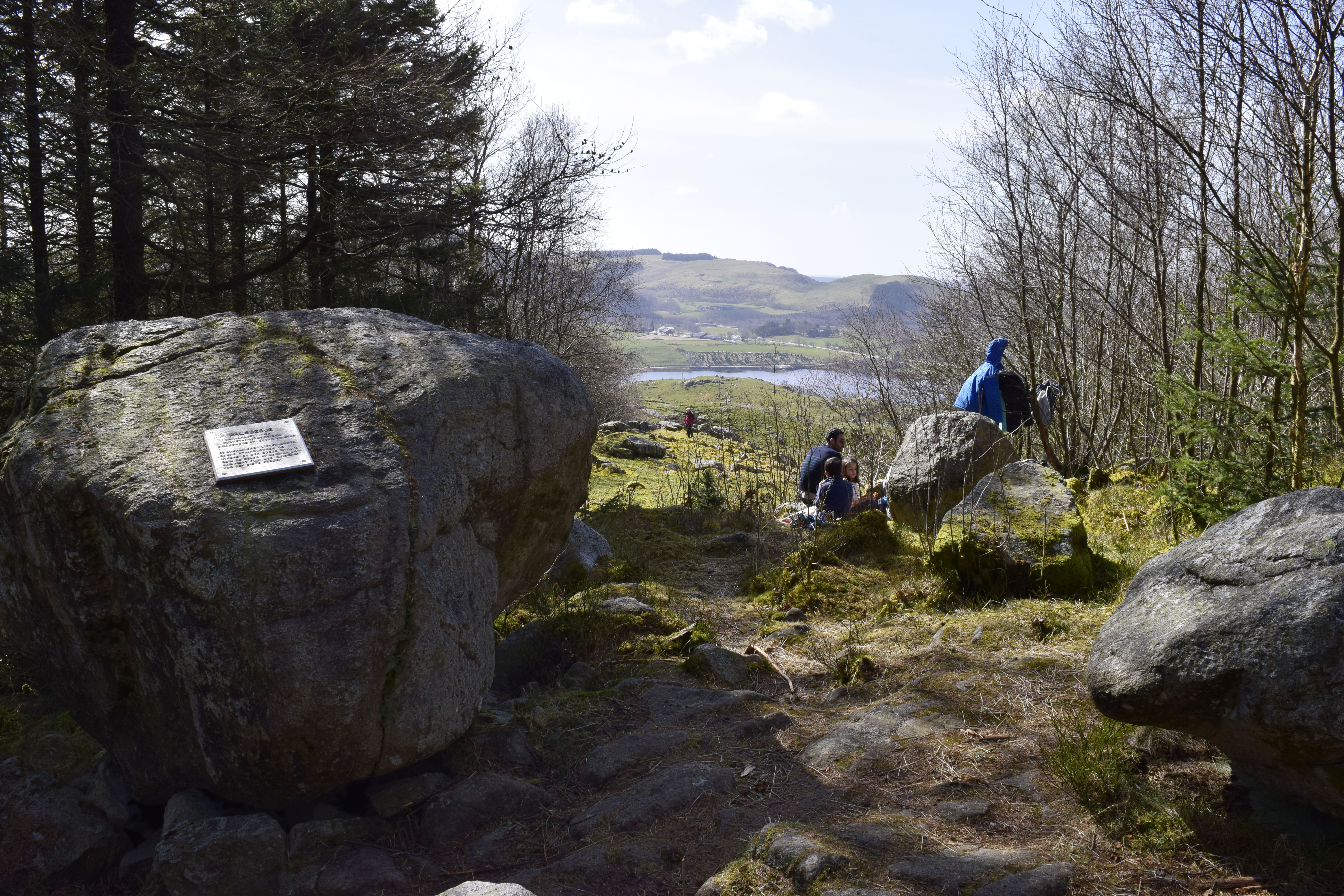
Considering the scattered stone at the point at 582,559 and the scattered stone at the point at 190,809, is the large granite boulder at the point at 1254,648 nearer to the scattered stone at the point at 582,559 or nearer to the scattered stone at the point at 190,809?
the scattered stone at the point at 190,809

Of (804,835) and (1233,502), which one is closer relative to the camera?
(804,835)

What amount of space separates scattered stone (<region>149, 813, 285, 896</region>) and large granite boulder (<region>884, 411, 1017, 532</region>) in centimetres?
604

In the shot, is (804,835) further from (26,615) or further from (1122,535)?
(1122,535)

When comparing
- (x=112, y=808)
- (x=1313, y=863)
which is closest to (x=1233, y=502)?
(x=1313, y=863)

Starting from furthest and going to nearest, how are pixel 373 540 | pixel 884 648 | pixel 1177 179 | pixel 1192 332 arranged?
1. pixel 1177 179
2. pixel 1192 332
3. pixel 884 648
4. pixel 373 540

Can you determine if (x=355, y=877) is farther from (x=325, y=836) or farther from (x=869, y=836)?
(x=869, y=836)

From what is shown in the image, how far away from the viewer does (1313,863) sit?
2.69 m

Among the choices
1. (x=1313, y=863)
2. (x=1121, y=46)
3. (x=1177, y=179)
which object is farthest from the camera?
(x=1177, y=179)

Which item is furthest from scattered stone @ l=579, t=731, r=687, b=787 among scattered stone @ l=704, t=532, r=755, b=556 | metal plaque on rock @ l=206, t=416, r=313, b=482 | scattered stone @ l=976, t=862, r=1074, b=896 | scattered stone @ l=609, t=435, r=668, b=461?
scattered stone @ l=609, t=435, r=668, b=461

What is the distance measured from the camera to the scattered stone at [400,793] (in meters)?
3.65

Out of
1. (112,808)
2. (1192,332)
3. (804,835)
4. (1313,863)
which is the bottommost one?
(112,808)

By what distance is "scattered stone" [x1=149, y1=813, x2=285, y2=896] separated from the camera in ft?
10.6

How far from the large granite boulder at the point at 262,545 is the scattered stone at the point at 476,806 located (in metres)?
0.24

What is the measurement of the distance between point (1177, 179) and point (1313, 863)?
7243 mm
